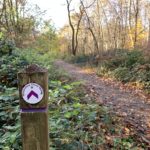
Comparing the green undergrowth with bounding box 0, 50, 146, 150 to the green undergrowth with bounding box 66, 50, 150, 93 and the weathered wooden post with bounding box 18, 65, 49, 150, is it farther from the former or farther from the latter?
the green undergrowth with bounding box 66, 50, 150, 93

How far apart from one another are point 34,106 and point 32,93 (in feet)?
0.32

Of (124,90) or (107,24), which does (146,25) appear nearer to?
(107,24)

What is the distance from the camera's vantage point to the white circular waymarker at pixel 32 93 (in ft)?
6.19

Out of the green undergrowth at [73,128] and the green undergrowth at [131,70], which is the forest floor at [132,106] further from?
the green undergrowth at [131,70]

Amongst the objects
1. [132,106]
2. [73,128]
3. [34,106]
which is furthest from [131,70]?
[34,106]

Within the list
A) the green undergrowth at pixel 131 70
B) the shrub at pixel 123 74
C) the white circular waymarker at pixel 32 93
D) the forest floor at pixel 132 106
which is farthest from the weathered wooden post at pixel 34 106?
the shrub at pixel 123 74

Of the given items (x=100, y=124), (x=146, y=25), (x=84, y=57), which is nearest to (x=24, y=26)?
(x=84, y=57)

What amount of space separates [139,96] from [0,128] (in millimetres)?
5891

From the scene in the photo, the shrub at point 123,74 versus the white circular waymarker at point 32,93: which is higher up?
the white circular waymarker at point 32,93

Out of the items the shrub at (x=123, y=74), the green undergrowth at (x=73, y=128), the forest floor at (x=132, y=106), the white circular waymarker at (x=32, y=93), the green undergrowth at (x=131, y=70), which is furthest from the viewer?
the shrub at (x=123, y=74)

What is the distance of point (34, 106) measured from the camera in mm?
1921

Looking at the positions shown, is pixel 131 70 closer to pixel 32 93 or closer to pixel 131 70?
pixel 131 70

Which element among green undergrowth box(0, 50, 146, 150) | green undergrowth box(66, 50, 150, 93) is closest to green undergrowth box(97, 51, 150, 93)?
green undergrowth box(66, 50, 150, 93)

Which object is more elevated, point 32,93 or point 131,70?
point 32,93
